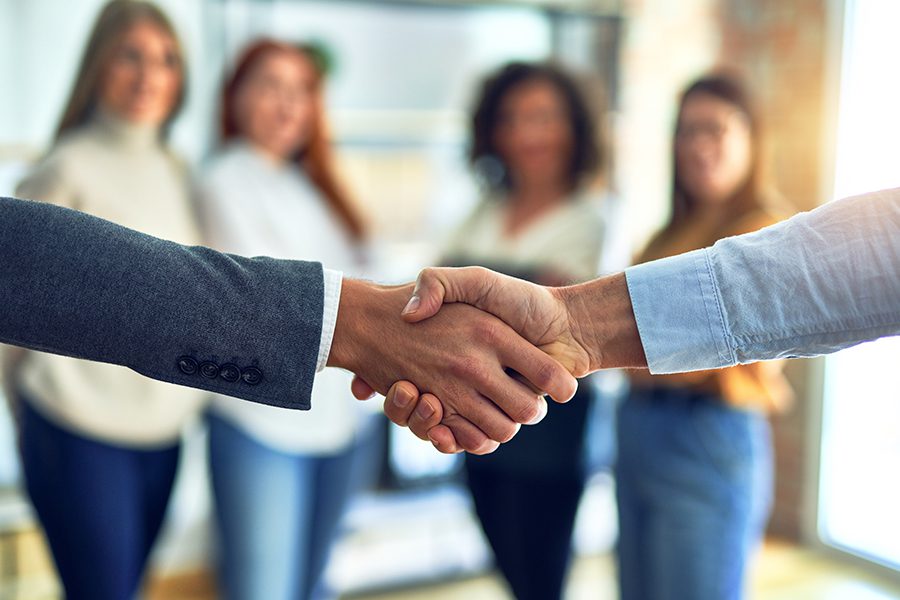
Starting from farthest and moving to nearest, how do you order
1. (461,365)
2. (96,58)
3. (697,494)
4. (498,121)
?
(498,121)
(96,58)
(697,494)
(461,365)

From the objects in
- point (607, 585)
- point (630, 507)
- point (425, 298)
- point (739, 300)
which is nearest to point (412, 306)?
point (425, 298)

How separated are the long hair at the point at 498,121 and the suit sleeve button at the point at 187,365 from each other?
125cm

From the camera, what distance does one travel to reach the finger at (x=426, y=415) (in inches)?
54.6

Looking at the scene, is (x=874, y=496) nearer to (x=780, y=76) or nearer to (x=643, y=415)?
(x=780, y=76)

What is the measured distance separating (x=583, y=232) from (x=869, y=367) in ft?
6.53

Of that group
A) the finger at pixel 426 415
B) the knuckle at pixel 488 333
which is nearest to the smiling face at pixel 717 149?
the knuckle at pixel 488 333

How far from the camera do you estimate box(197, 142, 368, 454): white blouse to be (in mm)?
1976

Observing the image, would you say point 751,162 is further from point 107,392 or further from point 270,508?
point 107,392

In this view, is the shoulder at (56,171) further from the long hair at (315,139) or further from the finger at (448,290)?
the finger at (448,290)

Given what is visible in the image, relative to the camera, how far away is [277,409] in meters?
1.99

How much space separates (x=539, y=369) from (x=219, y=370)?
478mm

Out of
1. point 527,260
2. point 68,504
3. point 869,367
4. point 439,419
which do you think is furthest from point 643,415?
point 869,367

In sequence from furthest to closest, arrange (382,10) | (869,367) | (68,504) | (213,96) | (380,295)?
1. (869,367)
2. (382,10)
3. (213,96)
4. (68,504)
5. (380,295)

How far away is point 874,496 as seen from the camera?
354 cm
